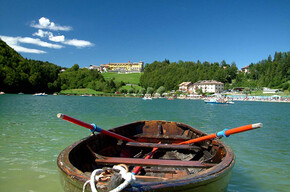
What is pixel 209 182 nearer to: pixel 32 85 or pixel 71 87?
pixel 32 85

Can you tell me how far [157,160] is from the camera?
5.40m

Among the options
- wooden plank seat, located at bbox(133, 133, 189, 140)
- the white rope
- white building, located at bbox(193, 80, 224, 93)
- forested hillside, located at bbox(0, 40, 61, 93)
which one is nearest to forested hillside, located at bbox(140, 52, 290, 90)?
white building, located at bbox(193, 80, 224, 93)

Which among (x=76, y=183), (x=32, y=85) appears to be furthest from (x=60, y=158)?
(x=32, y=85)

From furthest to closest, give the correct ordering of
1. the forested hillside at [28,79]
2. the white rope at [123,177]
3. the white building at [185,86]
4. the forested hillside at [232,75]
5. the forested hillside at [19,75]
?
the white building at [185,86], the forested hillside at [232,75], the forested hillside at [28,79], the forested hillside at [19,75], the white rope at [123,177]

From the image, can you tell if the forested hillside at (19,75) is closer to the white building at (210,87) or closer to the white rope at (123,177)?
the white building at (210,87)

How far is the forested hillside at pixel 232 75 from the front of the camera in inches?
5891

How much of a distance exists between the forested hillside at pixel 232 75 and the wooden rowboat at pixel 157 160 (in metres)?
158

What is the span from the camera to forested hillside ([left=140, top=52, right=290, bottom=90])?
491 ft

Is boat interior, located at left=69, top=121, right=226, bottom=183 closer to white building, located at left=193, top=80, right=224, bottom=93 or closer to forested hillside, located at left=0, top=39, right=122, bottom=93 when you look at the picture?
forested hillside, located at left=0, top=39, right=122, bottom=93

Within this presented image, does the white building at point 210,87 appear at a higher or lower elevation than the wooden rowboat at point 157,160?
higher

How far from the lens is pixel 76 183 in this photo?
3.42m

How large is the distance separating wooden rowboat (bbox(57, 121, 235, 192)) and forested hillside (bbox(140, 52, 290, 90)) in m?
158

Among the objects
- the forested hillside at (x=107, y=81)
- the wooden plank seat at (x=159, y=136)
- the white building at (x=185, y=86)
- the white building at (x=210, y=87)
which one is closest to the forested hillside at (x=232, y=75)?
the forested hillside at (x=107, y=81)

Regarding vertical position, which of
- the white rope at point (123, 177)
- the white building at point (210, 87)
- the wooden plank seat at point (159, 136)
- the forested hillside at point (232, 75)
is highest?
the forested hillside at point (232, 75)
